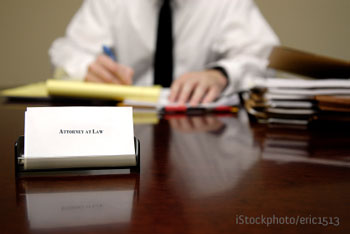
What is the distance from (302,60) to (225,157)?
386 millimetres

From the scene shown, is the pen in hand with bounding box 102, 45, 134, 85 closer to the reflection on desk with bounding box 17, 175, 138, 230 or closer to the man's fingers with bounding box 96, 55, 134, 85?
the man's fingers with bounding box 96, 55, 134, 85

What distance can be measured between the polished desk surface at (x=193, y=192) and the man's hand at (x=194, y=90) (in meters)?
0.30

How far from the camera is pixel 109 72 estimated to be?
873mm

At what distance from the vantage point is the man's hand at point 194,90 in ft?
2.44

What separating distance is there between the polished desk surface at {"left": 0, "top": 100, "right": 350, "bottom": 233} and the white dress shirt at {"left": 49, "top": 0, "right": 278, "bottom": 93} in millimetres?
1009

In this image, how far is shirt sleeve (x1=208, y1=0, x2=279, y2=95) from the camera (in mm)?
1222

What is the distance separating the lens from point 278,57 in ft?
2.38

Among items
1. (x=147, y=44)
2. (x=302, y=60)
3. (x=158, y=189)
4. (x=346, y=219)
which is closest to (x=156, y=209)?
(x=158, y=189)

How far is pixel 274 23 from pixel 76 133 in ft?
6.18

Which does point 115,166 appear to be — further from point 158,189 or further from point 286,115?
point 286,115

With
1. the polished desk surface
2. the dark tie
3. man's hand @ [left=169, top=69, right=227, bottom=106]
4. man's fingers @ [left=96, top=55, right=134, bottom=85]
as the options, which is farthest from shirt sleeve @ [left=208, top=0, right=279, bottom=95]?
the polished desk surface

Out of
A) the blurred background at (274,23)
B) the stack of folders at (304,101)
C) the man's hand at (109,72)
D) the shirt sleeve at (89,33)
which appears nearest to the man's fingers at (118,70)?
the man's hand at (109,72)

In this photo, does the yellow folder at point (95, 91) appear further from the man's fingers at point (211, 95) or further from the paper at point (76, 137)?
the paper at point (76, 137)

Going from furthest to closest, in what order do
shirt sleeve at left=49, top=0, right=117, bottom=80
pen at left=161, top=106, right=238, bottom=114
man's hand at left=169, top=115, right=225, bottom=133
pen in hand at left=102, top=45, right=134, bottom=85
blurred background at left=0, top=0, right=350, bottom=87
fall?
blurred background at left=0, top=0, right=350, bottom=87, shirt sleeve at left=49, top=0, right=117, bottom=80, pen in hand at left=102, top=45, right=134, bottom=85, pen at left=161, top=106, right=238, bottom=114, man's hand at left=169, top=115, right=225, bottom=133
